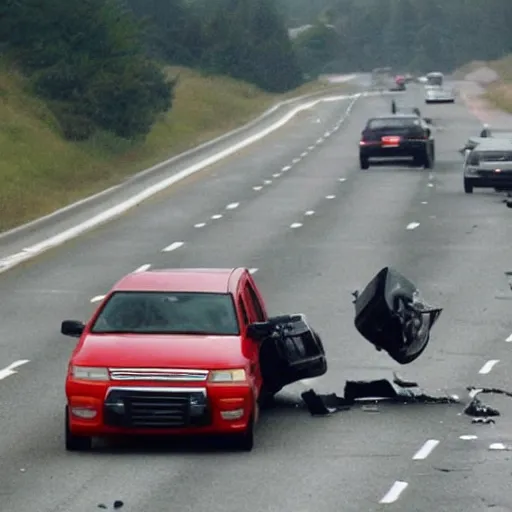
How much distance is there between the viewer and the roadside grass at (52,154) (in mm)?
42344

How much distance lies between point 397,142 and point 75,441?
39.9 meters

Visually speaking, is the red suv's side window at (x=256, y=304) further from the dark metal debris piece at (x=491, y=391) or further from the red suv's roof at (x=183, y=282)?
the dark metal debris piece at (x=491, y=391)

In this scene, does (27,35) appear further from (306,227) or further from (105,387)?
(105,387)

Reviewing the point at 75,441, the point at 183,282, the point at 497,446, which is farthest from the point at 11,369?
the point at 497,446

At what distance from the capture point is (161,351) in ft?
49.6

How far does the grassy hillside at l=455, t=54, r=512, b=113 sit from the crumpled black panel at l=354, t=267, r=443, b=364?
262 feet

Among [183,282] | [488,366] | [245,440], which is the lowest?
[488,366]

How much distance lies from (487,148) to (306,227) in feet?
32.9

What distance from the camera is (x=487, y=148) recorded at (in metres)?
45.8

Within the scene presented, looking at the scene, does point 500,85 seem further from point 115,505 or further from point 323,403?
point 115,505

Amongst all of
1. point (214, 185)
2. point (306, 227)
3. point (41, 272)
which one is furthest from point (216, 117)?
point (41, 272)

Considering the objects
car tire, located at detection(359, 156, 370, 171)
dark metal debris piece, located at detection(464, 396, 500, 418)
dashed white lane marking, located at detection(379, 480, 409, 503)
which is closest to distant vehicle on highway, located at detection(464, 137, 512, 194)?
car tire, located at detection(359, 156, 370, 171)

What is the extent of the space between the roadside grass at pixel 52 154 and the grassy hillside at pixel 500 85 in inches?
1179

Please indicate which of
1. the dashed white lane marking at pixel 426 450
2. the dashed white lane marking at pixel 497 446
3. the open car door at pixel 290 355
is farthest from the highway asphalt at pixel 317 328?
the open car door at pixel 290 355
